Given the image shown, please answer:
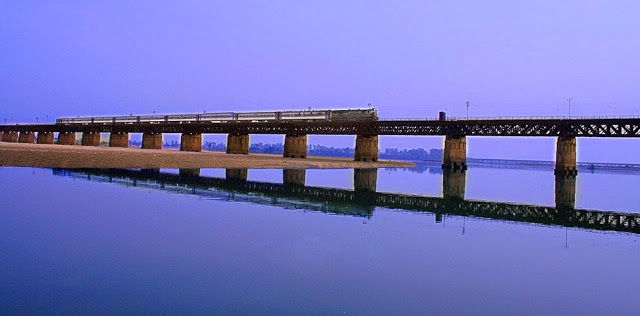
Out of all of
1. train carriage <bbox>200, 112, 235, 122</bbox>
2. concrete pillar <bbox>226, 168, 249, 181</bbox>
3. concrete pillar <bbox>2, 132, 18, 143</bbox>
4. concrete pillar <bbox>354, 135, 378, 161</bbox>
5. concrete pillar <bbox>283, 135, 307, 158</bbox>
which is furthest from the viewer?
concrete pillar <bbox>2, 132, 18, 143</bbox>

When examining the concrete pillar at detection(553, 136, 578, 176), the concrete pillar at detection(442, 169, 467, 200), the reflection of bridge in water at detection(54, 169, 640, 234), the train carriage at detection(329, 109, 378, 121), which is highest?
the train carriage at detection(329, 109, 378, 121)

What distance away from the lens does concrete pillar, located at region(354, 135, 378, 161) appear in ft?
270

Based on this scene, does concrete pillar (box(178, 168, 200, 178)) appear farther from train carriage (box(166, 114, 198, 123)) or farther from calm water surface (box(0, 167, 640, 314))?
train carriage (box(166, 114, 198, 123))

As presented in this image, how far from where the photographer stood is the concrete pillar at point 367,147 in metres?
82.2

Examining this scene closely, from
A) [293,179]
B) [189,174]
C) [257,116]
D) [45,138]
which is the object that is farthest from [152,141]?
[293,179]

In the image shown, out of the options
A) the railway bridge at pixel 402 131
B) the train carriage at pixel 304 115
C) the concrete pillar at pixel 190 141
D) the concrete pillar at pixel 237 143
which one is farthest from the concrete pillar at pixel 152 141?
the train carriage at pixel 304 115

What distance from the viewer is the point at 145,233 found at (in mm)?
13359

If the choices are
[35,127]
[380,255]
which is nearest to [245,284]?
[380,255]

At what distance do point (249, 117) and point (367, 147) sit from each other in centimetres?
2258

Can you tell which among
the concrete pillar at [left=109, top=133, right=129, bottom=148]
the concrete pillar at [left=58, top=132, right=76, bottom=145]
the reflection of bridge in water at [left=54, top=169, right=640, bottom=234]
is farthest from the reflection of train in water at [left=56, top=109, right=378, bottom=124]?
the reflection of bridge in water at [left=54, top=169, right=640, bottom=234]

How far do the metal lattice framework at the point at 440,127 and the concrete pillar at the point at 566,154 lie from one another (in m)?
0.98

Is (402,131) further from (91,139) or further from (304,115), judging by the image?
(91,139)

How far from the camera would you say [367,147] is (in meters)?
83.0

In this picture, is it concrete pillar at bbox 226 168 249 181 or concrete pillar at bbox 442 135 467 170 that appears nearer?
concrete pillar at bbox 226 168 249 181
